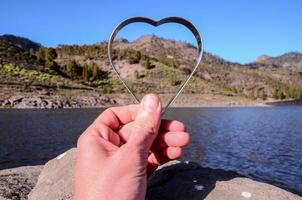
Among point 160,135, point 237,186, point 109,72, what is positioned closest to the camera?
point 160,135

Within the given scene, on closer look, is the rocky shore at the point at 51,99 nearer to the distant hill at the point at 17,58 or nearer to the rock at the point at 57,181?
the distant hill at the point at 17,58

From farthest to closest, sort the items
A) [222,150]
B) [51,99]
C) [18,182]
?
[51,99], [222,150], [18,182]

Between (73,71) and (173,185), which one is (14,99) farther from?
(173,185)

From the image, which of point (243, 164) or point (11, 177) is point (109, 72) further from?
point (11, 177)

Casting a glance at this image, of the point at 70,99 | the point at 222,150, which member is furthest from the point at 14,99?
the point at 222,150

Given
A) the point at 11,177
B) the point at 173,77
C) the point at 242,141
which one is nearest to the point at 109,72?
the point at 173,77

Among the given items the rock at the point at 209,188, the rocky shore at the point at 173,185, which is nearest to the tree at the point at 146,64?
the rocky shore at the point at 173,185

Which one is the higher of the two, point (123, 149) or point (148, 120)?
point (148, 120)
